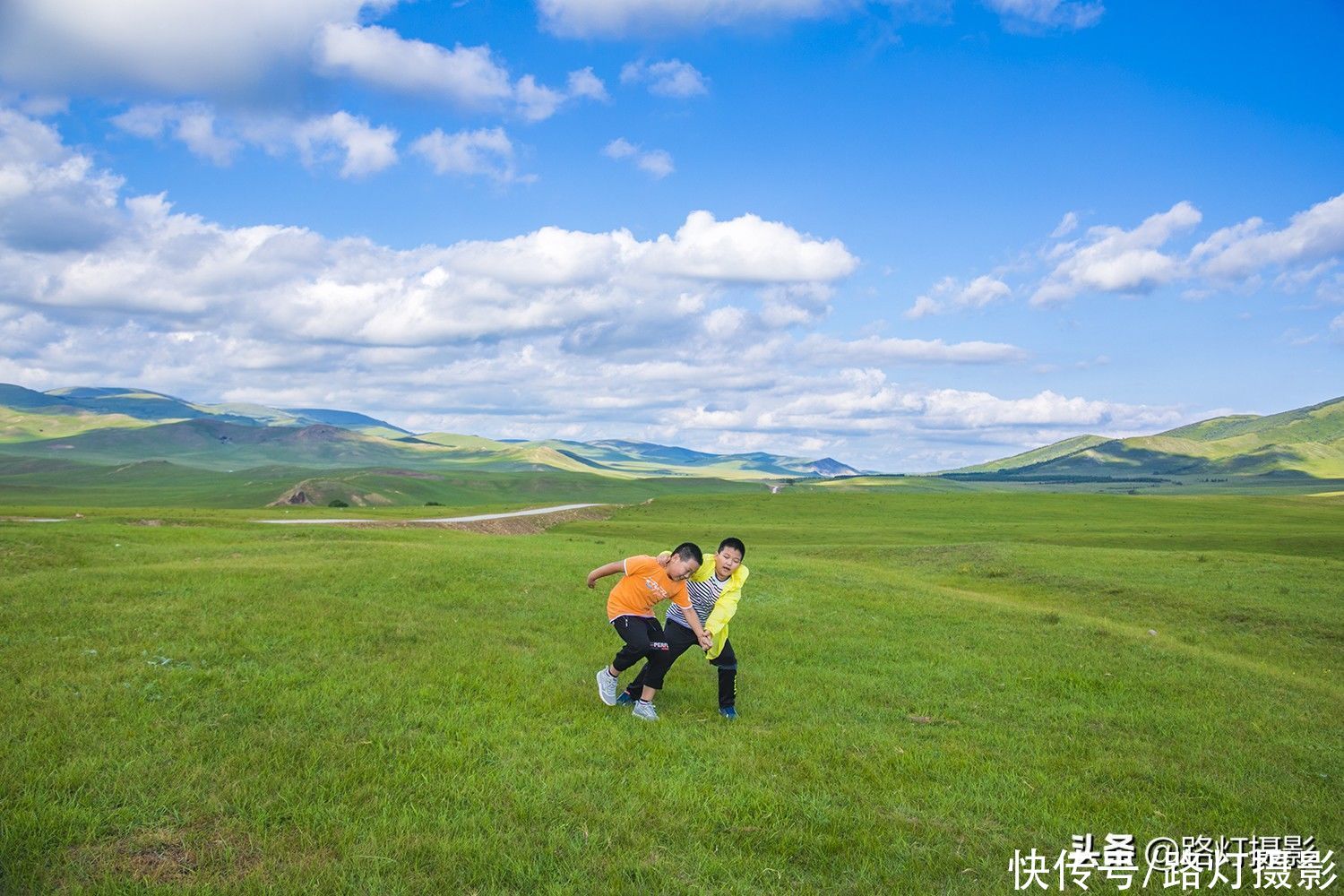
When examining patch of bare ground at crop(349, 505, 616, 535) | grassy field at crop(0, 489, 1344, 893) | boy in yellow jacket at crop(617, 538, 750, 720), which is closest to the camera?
grassy field at crop(0, 489, 1344, 893)

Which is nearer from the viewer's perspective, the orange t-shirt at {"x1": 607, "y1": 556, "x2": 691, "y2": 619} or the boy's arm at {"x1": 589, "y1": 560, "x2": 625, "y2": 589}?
the orange t-shirt at {"x1": 607, "y1": 556, "x2": 691, "y2": 619}

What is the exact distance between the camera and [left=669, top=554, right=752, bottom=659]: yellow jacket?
40.5ft

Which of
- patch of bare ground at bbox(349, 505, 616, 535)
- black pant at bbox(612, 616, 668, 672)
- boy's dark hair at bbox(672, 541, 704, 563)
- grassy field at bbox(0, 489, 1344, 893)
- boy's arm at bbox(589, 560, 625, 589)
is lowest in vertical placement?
patch of bare ground at bbox(349, 505, 616, 535)

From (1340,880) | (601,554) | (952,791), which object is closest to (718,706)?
(952,791)

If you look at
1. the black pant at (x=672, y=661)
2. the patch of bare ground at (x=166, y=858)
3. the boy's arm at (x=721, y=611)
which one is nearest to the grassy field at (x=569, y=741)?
the patch of bare ground at (x=166, y=858)

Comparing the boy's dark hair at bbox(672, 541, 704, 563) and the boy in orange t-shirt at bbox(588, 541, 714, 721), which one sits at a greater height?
the boy's dark hair at bbox(672, 541, 704, 563)

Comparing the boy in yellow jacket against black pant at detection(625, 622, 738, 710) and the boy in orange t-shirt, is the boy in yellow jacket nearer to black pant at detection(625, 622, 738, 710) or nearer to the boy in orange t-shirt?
black pant at detection(625, 622, 738, 710)

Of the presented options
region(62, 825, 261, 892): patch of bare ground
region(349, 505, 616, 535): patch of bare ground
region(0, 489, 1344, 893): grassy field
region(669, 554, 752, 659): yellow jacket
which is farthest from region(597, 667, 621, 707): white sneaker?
region(349, 505, 616, 535): patch of bare ground

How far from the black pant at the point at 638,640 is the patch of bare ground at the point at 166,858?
5987 millimetres

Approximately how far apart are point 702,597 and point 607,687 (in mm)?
2067

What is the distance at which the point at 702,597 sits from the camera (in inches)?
492

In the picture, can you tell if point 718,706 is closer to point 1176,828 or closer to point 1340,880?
point 1176,828

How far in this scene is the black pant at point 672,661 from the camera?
12078 mm

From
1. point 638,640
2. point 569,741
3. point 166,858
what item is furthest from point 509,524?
point 166,858
